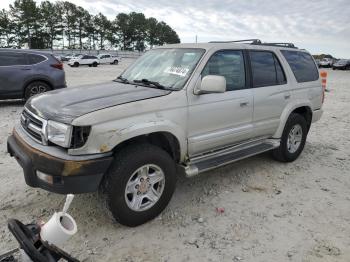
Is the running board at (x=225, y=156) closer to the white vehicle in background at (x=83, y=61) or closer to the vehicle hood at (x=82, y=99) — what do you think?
the vehicle hood at (x=82, y=99)

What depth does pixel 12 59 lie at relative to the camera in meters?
9.38

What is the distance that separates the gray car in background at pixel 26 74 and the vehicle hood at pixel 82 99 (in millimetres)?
6161

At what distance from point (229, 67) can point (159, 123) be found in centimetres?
145

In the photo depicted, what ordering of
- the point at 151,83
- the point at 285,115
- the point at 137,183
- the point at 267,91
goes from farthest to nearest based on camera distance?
1. the point at 285,115
2. the point at 267,91
3. the point at 151,83
4. the point at 137,183

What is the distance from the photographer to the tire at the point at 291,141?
17.2ft

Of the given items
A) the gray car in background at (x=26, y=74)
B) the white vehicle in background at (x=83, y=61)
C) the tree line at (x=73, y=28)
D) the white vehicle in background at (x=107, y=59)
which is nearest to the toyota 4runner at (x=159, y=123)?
the gray car in background at (x=26, y=74)

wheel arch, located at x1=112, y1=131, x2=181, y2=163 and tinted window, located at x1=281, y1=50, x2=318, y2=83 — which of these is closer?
wheel arch, located at x1=112, y1=131, x2=181, y2=163

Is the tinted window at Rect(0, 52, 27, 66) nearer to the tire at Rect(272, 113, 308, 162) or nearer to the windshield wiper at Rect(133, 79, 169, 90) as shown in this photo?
the windshield wiper at Rect(133, 79, 169, 90)

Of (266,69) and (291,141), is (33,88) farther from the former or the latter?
(291,141)

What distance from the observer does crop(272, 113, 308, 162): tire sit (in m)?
5.23

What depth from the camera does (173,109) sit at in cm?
358

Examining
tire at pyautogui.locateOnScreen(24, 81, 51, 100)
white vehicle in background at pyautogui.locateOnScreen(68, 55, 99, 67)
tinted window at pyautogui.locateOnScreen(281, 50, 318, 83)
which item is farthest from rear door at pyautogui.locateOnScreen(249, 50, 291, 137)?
white vehicle in background at pyautogui.locateOnScreen(68, 55, 99, 67)

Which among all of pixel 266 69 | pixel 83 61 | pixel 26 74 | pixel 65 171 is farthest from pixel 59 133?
pixel 83 61

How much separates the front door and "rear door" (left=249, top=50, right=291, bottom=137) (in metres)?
0.17
